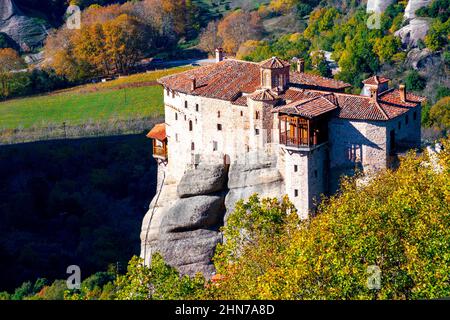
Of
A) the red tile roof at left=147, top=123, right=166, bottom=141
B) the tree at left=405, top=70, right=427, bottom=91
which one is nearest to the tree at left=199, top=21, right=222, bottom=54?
the tree at left=405, top=70, right=427, bottom=91

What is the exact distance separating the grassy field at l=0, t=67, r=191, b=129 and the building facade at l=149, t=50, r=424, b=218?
35.6 meters

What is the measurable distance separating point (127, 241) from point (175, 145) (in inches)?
716

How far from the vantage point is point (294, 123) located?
42719 mm

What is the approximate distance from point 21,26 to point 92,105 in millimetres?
26555

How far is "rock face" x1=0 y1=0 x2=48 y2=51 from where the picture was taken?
11018 centimetres

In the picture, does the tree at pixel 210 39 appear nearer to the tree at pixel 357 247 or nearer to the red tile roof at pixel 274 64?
the red tile roof at pixel 274 64

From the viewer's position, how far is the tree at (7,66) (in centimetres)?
9581

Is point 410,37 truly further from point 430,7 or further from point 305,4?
point 305,4

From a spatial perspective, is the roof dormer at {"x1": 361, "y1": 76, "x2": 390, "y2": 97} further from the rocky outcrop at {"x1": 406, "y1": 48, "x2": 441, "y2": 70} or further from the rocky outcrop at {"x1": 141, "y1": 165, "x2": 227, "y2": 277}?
the rocky outcrop at {"x1": 406, "y1": 48, "x2": 441, "y2": 70}

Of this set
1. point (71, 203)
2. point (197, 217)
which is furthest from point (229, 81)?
point (71, 203)

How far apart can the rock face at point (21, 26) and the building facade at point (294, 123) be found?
2437 inches

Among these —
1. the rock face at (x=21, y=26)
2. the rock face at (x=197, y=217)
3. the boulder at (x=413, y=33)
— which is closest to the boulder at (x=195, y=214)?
the rock face at (x=197, y=217)

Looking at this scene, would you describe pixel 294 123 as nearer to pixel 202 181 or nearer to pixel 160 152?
pixel 202 181

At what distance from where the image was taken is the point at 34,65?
102625 millimetres
